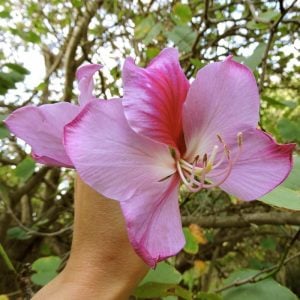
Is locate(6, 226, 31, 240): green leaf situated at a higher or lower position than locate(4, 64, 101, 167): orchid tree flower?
lower

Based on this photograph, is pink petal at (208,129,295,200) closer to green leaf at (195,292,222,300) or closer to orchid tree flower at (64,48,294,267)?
orchid tree flower at (64,48,294,267)

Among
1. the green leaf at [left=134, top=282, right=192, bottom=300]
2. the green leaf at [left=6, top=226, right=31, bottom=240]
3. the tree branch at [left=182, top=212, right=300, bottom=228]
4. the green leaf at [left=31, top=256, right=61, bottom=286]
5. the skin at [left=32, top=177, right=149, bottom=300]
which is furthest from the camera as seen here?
the green leaf at [left=6, top=226, right=31, bottom=240]

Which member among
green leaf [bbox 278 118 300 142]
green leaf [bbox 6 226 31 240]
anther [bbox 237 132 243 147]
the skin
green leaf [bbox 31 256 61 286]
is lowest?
green leaf [bbox 6 226 31 240]

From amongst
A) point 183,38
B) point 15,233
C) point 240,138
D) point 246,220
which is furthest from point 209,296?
point 15,233

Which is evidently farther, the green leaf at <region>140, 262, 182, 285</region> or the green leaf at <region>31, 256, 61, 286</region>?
the green leaf at <region>31, 256, 61, 286</region>

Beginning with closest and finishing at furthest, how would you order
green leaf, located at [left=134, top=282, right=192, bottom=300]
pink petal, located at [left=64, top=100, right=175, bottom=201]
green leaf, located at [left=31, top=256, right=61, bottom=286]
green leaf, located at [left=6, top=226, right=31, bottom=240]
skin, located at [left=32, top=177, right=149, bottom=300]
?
pink petal, located at [left=64, top=100, right=175, bottom=201] → skin, located at [left=32, top=177, right=149, bottom=300] → green leaf, located at [left=134, top=282, right=192, bottom=300] → green leaf, located at [left=31, top=256, right=61, bottom=286] → green leaf, located at [left=6, top=226, right=31, bottom=240]

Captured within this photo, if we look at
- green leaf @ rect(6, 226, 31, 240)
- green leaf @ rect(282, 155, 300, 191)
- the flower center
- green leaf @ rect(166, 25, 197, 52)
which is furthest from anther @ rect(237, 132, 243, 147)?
green leaf @ rect(6, 226, 31, 240)

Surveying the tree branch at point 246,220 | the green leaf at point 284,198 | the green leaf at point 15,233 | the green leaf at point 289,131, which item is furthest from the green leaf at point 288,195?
the green leaf at point 15,233
